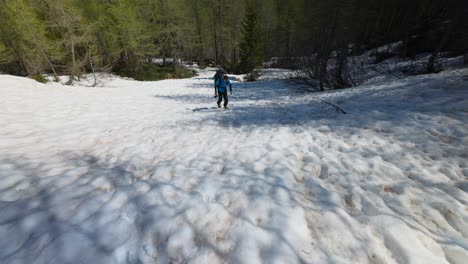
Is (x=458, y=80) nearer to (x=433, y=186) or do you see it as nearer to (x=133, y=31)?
(x=433, y=186)

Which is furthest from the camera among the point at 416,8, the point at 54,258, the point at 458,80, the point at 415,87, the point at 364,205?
the point at 416,8

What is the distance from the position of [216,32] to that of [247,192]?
42.4 meters

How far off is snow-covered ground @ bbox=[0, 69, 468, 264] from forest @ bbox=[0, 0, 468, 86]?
321 inches

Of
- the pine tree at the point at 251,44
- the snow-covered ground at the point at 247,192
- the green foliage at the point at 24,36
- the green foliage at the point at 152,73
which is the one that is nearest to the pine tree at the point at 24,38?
the green foliage at the point at 24,36

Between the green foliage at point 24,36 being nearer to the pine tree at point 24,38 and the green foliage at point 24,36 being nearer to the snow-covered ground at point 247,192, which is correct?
the pine tree at point 24,38

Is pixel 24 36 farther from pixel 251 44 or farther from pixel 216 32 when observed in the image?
pixel 216 32

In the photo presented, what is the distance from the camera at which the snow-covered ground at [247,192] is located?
181 centimetres

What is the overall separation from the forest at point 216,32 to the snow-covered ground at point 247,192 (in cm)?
816

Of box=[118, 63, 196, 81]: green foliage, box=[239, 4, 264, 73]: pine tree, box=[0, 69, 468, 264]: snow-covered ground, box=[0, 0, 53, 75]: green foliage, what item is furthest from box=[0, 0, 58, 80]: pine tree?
box=[239, 4, 264, 73]: pine tree

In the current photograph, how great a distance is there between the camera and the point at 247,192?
2600 mm

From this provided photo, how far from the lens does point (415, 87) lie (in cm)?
690

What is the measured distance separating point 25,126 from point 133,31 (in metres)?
23.6

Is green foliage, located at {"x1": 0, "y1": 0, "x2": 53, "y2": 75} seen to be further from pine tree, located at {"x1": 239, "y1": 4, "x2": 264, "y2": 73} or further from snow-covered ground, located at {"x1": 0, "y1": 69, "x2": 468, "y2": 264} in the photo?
pine tree, located at {"x1": 239, "y1": 4, "x2": 264, "y2": 73}

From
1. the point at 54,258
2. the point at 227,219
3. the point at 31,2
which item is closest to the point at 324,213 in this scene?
the point at 227,219
